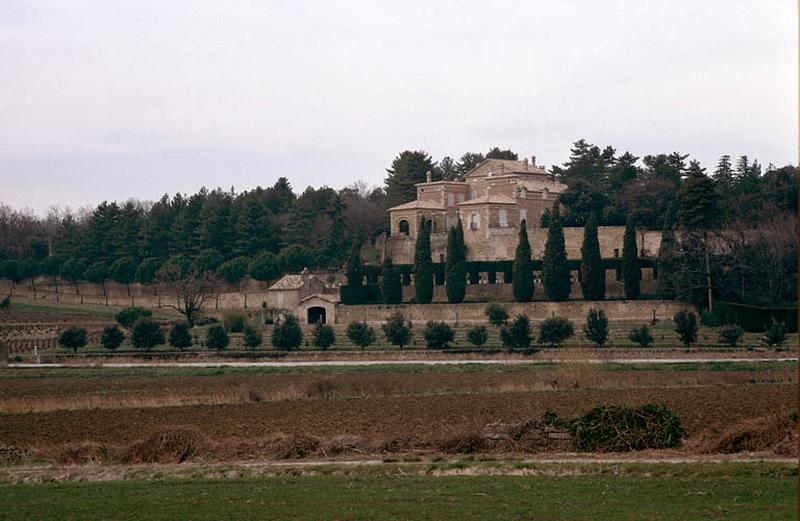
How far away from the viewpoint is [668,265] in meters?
50.2

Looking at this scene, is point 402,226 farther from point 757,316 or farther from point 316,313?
point 757,316

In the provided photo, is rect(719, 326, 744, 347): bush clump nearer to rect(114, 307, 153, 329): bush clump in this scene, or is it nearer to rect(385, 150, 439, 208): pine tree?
rect(114, 307, 153, 329): bush clump

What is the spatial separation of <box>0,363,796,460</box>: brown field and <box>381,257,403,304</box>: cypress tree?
61.8ft

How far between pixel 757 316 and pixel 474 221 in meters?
20.5

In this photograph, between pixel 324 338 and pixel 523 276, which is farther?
pixel 523 276

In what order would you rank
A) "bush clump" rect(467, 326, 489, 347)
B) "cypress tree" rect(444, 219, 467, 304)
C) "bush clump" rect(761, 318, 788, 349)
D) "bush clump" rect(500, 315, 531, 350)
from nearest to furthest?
"bush clump" rect(761, 318, 788, 349), "bush clump" rect(500, 315, 531, 350), "bush clump" rect(467, 326, 489, 347), "cypress tree" rect(444, 219, 467, 304)

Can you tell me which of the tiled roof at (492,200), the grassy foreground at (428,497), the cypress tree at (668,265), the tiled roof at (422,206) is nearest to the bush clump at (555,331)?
the cypress tree at (668,265)

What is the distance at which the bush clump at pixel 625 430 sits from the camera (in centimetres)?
1898

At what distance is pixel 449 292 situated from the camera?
54719 mm

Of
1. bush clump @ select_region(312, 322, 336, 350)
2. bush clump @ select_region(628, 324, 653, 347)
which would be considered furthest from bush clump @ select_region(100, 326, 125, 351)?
bush clump @ select_region(628, 324, 653, 347)

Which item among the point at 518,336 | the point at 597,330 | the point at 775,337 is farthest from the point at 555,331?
the point at 775,337

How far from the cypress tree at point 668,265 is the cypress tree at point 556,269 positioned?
3978 millimetres

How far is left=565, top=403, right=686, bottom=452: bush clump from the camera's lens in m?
19.0

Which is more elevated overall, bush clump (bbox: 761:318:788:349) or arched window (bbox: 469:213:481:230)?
arched window (bbox: 469:213:481:230)
